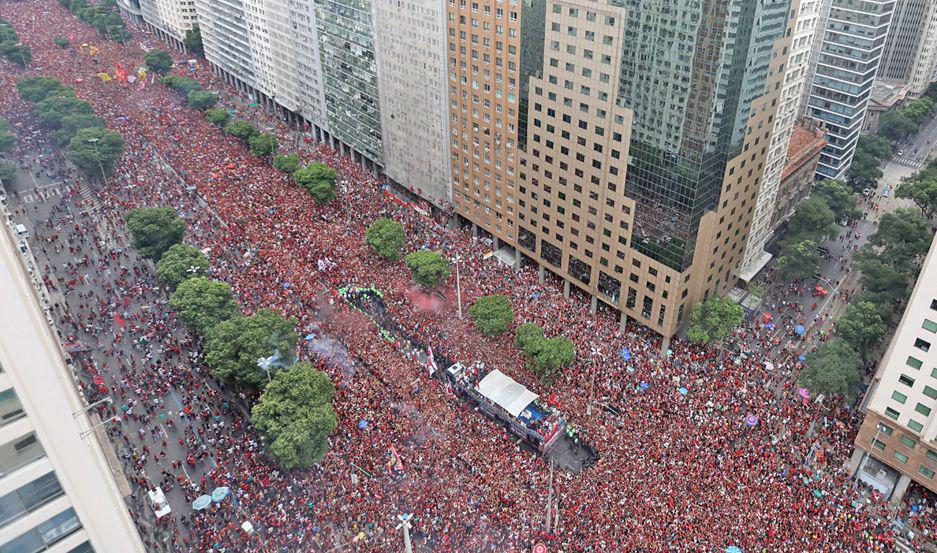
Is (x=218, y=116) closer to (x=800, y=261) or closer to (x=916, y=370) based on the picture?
(x=800, y=261)

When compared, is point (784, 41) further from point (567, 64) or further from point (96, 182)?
point (96, 182)

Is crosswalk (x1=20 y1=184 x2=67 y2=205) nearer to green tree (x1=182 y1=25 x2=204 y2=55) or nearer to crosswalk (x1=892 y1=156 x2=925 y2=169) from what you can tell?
green tree (x1=182 y1=25 x2=204 y2=55)

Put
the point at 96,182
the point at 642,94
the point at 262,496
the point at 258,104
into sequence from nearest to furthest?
the point at 262,496
the point at 642,94
the point at 96,182
the point at 258,104

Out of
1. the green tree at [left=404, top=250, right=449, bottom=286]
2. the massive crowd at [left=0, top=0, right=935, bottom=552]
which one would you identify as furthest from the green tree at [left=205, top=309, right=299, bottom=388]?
the green tree at [left=404, top=250, right=449, bottom=286]

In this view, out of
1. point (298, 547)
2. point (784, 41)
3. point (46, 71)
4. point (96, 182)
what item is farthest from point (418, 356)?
point (46, 71)

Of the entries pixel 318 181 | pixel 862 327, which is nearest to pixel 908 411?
pixel 862 327

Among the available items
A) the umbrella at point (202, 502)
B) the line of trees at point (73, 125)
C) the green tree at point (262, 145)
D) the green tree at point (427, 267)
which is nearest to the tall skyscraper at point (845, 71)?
the green tree at point (427, 267)
